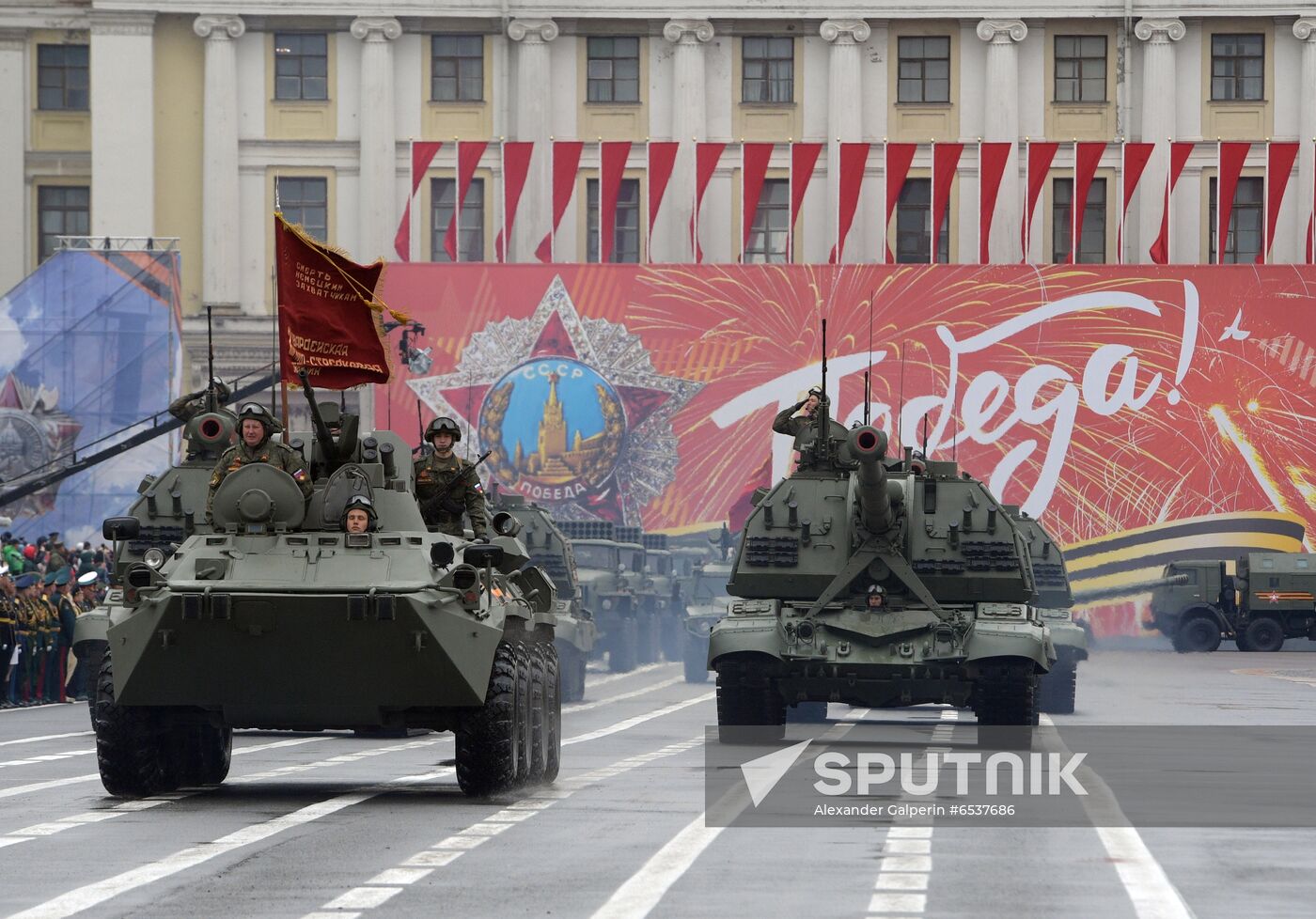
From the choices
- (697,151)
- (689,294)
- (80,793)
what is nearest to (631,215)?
(697,151)

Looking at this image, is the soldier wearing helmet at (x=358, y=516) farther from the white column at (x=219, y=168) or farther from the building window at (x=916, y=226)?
the white column at (x=219, y=168)

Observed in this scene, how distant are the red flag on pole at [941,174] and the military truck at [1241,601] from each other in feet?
32.6

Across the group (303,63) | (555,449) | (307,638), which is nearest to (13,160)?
(303,63)

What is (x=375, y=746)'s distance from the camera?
2186 cm

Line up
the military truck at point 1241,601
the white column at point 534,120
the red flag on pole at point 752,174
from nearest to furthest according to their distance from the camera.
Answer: the military truck at point 1241,601
the red flag on pole at point 752,174
the white column at point 534,120

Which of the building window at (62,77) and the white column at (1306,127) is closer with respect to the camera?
the white column at (1306,127)

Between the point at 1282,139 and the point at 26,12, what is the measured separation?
2897 cm

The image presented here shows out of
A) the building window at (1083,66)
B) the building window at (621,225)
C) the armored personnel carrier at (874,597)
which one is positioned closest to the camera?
the armored personnel carrier at (874,597)

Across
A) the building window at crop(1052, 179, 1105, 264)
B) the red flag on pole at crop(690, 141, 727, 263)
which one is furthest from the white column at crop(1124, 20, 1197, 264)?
the red flag on pole at crop(690, 141, 727, 263)

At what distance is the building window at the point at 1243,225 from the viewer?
60844 mm

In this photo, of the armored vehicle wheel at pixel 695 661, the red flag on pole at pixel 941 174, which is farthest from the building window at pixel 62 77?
the armored vehicle wheel at pixel 695 661

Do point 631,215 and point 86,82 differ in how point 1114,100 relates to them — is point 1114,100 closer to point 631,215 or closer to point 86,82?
point 631,215

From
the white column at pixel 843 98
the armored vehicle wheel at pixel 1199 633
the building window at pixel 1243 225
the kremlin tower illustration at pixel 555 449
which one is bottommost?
the armored vehicle wheel at pixel 1199 633

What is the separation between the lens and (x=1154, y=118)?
6094cm
